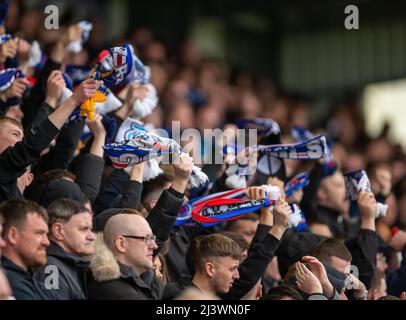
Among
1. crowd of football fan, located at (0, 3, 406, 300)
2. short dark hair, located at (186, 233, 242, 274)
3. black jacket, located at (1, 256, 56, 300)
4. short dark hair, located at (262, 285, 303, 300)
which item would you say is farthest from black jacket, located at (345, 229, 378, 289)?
black jacket, located at (1, 256, 56, 300)

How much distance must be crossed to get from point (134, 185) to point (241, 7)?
8.80 m

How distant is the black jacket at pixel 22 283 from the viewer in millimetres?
4902

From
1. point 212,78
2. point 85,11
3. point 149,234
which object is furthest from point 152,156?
point 85,11

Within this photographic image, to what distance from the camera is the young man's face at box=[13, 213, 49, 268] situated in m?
4.86

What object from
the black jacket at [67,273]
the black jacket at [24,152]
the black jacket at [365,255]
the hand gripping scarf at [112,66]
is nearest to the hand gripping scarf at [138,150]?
the hand gripping scarf at [112,66]

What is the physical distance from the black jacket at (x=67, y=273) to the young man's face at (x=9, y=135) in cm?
75

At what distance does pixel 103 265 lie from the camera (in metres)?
5.24

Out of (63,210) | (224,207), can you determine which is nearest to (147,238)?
(63,210)

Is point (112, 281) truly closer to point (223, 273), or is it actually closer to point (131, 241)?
point (131, 241)

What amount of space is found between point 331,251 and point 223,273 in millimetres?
900

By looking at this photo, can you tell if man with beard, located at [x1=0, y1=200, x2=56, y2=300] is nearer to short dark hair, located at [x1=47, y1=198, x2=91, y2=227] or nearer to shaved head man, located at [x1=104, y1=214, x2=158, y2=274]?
short dark hair, located at [x1=47, y1=198, x2=91, y2=227]

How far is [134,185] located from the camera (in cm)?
634

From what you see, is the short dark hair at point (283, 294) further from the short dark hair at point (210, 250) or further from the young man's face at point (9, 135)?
the young man's face at point (9, 135)
